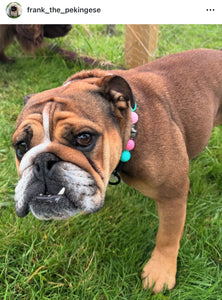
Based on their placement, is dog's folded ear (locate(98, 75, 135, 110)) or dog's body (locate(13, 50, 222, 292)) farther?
dog's folded ear (locate(98, 75, 135, 110))

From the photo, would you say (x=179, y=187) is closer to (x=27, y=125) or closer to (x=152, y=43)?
(x=27, y=125)

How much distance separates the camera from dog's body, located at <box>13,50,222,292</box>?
152 centimetres

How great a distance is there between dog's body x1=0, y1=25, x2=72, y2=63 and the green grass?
1827mm

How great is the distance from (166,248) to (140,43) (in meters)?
2.71

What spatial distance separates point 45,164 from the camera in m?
1.49

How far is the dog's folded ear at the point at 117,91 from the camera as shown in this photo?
1.69 m

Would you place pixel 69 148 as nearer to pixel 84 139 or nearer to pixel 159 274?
pixel 84 139

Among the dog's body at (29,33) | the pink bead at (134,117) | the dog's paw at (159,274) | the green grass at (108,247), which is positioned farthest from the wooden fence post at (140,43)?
the dog's paw at (159,274)
